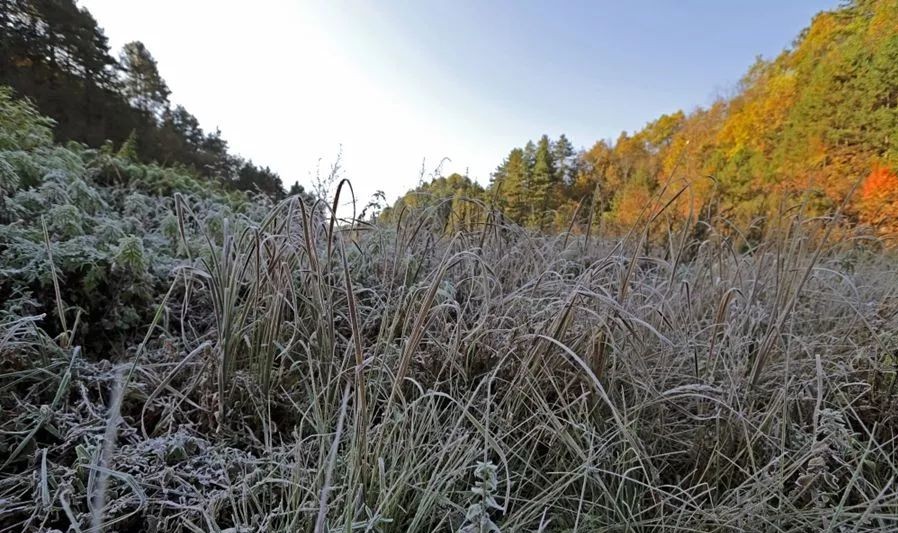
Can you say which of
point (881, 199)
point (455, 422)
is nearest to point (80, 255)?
point (455, 422)

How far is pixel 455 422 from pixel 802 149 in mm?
8360

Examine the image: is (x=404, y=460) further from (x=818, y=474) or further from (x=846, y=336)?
(x=846, y=336)

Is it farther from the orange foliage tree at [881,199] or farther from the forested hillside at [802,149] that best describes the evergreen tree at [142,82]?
the orange foliage tree at [881,199]

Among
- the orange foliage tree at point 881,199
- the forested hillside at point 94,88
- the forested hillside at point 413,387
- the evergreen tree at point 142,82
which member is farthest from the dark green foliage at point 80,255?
the evergreen tree at point 142,82

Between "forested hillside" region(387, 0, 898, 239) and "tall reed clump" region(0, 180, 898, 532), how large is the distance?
136 centimetres

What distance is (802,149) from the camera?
6.30m

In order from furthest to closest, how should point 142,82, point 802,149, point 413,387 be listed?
point 142,82 < point 802,149 < point 413,387

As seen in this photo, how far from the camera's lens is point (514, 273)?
1451 millimetres

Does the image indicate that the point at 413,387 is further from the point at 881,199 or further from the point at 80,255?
the point at 881,199

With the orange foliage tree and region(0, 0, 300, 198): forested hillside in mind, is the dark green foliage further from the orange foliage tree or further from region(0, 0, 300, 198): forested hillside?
the orange foliage tree

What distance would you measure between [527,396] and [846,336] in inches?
39.5

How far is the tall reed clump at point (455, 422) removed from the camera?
2.01ft

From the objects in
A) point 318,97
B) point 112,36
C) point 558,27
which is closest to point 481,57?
point 558,27

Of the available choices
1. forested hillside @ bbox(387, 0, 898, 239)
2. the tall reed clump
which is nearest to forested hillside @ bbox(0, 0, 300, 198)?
forested hillside @ bbox(387, 0, 898, 239)
